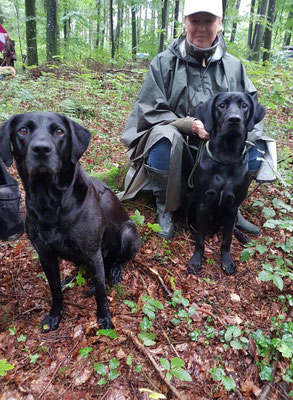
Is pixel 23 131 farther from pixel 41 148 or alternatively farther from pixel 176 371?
pixel 176 371

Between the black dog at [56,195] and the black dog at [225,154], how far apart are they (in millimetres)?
1143

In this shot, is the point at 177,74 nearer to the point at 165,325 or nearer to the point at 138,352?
the point at 165,325

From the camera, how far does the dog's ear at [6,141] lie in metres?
1.94

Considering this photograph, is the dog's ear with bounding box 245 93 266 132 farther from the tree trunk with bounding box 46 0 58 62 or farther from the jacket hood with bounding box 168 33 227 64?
the tree trunk with bounding box 46 0 58 62

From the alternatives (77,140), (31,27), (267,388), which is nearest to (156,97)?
(77,140)

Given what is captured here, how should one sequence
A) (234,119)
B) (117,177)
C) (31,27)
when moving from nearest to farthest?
(234,119), (117,177), (31,27)

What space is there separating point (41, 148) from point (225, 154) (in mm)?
1820

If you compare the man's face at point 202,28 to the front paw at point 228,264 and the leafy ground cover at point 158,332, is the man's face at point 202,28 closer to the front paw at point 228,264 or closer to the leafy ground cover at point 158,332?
the leafy ground cover at point 158,332

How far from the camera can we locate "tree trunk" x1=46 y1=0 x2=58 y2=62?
11422 mm

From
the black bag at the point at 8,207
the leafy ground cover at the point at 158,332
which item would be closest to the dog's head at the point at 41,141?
the black bag at the point at 8,207

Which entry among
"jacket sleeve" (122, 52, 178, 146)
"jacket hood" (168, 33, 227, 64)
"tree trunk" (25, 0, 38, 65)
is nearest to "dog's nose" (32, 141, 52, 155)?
"jacket sleeve" (122, 52, 178, 146)

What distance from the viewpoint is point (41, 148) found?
1761mm

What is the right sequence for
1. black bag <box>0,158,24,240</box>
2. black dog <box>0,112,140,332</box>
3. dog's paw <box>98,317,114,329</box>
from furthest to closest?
dog's paw <box>98,317,114,329</box> < black bag <box>0,158,24,240</box> < black dog <box>0,112,140,332</box>

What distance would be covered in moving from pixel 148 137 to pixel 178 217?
3.71 ft
